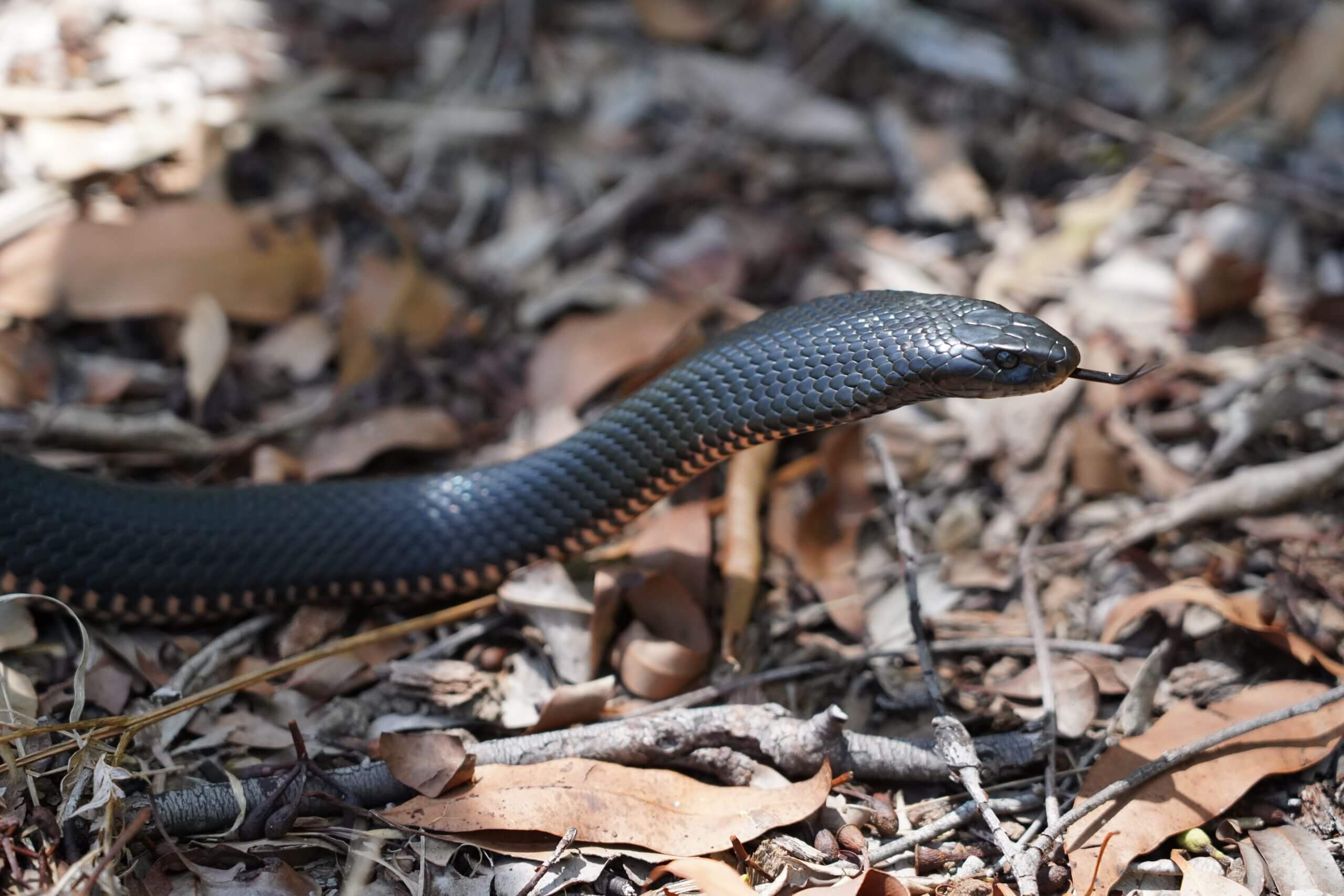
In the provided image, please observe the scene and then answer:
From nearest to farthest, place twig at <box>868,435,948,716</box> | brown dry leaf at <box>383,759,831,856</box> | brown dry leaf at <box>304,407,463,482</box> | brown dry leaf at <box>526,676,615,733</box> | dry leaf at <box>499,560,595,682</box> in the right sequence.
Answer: brown dry leaf at <box>383,759,831,856</box>, twig at <box>868,435,948,716</box>, brown dry leaf at <box>526,676,615,733</box>, dry leaf at <box>499,560,595,682</box>, brown dry leaf at <box>304,407,463,482</box>

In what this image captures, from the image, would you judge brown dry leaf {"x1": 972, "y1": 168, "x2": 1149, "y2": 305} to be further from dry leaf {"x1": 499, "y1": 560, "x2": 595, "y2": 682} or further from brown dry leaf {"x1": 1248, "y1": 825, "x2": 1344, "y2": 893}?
brown dry leaf {"x1": 1248, "y1": 825, "x2": 1344, "y2": 893}

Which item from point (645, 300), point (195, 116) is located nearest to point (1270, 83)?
point (645, 300)

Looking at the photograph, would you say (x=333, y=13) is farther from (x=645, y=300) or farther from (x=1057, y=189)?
(x=1057, y=189)

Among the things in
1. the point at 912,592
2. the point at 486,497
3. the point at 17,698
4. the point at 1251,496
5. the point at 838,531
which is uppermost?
the point at 1251,496

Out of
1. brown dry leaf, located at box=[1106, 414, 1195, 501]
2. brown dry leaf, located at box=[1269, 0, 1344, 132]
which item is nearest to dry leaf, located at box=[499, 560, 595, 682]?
brown dry leaf, located at box=[1106, 414, 1195, 501]

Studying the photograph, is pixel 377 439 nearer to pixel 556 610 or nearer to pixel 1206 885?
pixel 556 610

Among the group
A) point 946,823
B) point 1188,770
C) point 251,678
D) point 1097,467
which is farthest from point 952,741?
point 251,678
